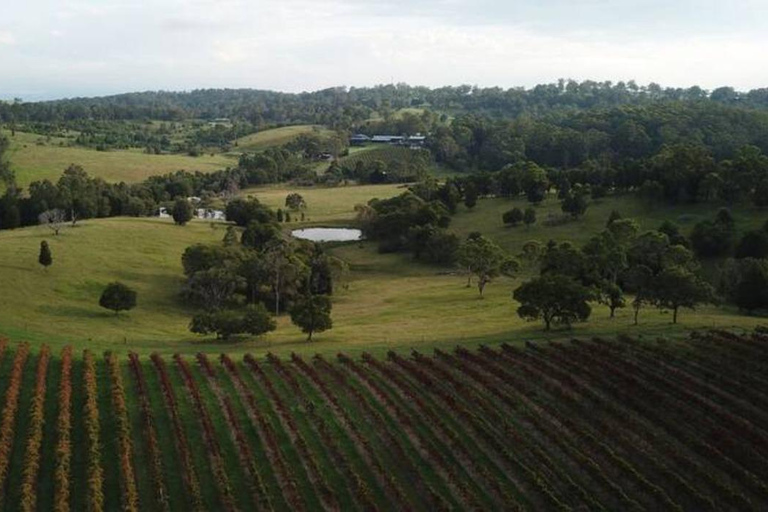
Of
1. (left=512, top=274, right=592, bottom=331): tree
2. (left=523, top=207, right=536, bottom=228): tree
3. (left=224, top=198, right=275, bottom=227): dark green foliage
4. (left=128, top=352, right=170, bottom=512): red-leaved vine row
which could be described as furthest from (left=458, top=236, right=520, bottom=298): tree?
(left=224, top=198, right=275, bottom=227): dark green foliage

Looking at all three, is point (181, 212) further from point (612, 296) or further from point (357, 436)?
point (357, 436)

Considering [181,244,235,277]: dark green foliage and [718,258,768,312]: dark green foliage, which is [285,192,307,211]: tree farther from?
[718,258,768,312]: dark green foliage

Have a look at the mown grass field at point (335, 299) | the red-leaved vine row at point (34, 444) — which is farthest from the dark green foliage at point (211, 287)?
the red-leaved vine row at point (34, 444)

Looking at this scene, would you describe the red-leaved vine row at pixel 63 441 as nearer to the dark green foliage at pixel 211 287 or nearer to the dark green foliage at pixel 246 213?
the dark green foliage at pixel 211 287

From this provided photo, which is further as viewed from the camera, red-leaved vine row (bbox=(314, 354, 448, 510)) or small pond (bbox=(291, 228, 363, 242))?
small pond (bbox=(291, 228, 363, 242))

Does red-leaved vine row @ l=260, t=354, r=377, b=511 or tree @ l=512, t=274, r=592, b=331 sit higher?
tree @ l=512, t=274, r=592, b=331

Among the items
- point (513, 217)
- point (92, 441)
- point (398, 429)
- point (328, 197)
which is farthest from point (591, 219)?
point (92, 441)

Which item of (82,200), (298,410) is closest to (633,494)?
(298,410)
